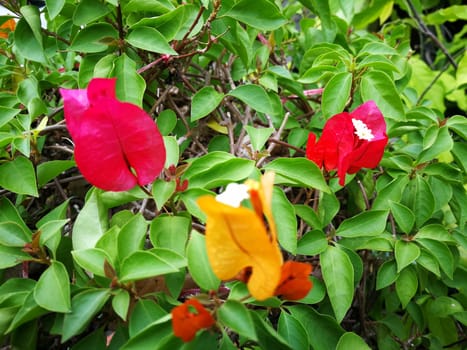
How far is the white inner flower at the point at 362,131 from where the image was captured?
1.78 ft

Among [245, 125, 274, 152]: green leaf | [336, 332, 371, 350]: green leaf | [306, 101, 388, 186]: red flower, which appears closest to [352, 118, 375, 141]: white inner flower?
[306, 101, 388, 186]: red flower

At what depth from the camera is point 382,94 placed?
0.65 m

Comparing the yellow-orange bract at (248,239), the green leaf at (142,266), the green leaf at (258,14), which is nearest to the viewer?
the yellow-orange bract at (248,239)

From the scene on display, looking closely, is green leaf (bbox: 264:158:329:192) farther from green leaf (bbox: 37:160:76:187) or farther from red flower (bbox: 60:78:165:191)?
green leaf (bbox: 37:160:76:187)

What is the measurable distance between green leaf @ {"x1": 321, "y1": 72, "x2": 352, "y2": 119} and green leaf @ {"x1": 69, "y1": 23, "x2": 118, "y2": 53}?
29 cm

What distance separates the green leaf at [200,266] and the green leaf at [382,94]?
36 cm

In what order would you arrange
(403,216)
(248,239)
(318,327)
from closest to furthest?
(248,239), (318,327), (403,216)

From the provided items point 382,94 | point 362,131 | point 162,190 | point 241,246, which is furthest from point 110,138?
point 382,94

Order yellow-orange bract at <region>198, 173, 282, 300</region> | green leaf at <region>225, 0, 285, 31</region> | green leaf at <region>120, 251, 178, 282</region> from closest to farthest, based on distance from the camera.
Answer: yellow-orange bract at <region>198, 173, 282, 300</region> → green leaf at <region>120, 251, 178, 282</region> → green leaf at <region>225, 0, 285, 31</region>

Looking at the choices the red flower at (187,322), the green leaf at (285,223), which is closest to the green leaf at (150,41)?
the green leaf at (285,223)

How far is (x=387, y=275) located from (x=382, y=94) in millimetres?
248

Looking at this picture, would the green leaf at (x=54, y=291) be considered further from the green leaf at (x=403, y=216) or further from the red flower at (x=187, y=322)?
the green leaf at (x=403, y=216)

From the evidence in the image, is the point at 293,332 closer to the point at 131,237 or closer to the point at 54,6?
the point at 131,237

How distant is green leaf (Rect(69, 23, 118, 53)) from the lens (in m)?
0.56
